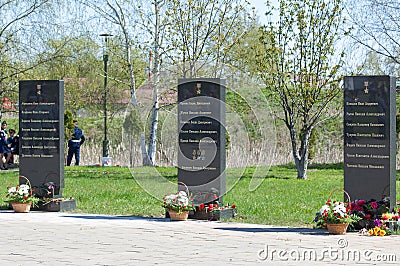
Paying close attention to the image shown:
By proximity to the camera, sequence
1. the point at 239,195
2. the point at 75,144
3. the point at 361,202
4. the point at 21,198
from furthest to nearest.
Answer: the point at 75,144, the point at 239,195, the point at 21,198, the point at 361,202

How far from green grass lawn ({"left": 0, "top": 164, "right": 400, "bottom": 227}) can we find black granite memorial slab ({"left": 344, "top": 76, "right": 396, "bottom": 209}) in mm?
1470

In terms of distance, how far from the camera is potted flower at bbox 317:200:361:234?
12.7 m

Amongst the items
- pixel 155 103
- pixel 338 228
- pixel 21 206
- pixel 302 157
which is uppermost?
pixel 155 103

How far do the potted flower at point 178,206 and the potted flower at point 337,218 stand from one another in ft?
9.12

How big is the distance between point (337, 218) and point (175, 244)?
8.71ft

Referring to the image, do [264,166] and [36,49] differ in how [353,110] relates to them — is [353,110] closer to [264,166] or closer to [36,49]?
[264,166]

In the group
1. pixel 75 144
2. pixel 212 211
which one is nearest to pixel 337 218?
pixel 212 211

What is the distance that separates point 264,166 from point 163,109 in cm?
588

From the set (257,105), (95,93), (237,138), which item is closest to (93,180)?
(237,138)

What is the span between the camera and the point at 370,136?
13023mm

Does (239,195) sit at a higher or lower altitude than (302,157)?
lower

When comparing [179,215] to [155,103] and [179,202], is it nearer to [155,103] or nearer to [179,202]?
[179,202]

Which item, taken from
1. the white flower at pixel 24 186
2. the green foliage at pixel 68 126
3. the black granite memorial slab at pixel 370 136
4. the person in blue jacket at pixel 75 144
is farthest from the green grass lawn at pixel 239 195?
the green foliage at pixel 68 126

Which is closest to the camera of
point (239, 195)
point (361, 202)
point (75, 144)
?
point (361, 202)
